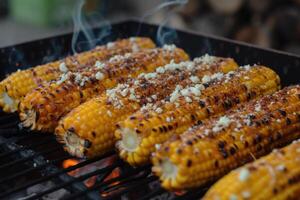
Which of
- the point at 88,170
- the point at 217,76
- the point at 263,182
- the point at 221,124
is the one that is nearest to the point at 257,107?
Result: the point at 221,124

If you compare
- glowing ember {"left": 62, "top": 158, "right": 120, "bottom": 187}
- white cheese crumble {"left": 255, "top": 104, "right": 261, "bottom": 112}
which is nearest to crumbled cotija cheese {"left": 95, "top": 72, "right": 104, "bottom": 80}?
glowing ember {"left": 62, "top": 158, "right": 120, "bottom": 187}

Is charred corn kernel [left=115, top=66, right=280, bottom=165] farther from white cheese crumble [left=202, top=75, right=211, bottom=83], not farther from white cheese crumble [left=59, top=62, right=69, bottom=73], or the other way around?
white cheese crumble [left=59, top=62, right=69, bottom=73]

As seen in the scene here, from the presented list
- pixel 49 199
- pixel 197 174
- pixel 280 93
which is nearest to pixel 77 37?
pixel 49 199

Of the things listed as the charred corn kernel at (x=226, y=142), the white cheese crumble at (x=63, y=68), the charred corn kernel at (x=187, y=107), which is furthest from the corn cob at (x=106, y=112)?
the white cheese crumble at (x=63, y=68)

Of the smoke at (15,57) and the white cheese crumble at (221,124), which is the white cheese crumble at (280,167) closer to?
the white cheese crumble at (221,124)

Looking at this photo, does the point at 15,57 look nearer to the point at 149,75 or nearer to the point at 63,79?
the point at 63,79

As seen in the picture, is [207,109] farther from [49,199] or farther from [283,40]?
[283,40]
